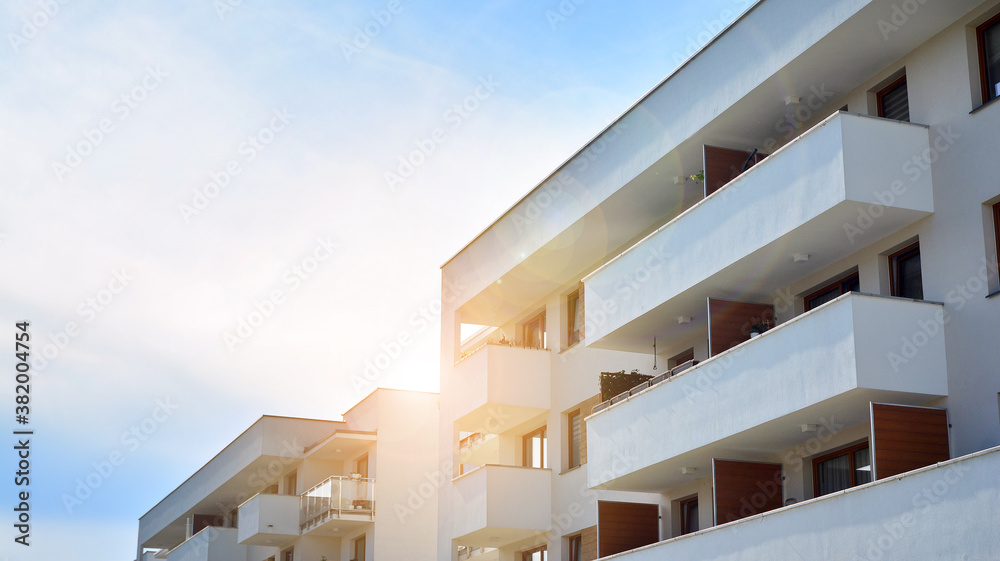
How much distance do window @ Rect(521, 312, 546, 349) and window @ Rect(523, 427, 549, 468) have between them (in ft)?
6.83

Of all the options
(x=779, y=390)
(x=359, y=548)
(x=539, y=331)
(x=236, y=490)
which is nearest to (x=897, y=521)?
(x=779, y=390)

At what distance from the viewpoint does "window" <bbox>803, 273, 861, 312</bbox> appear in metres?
A: 18.5

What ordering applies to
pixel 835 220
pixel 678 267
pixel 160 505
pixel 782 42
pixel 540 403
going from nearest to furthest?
pixel 835 220
pixel 782 42
pixel 678 267
pixel 540 403
pixel 160 505

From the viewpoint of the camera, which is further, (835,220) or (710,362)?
(710,362)

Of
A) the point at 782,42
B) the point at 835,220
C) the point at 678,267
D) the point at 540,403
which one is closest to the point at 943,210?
the point at 835,220

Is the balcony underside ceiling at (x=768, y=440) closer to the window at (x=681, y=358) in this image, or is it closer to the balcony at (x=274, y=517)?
the window at (x=681, y=358)

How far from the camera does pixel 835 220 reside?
17.1 metres

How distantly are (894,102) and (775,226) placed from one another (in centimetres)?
259

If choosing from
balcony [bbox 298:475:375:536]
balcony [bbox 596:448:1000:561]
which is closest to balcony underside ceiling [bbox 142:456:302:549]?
balcony [bbox 298:475:375:536]

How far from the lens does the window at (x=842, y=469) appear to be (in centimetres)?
1773

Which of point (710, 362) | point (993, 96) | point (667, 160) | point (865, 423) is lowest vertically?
point (865, 423)

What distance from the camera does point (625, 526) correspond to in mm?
22828

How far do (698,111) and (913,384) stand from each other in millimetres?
6813

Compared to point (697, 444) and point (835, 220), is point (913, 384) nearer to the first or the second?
point (835, 220)
